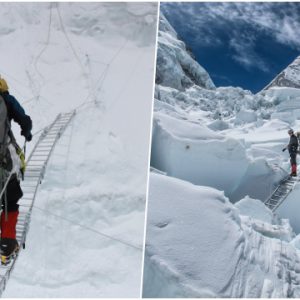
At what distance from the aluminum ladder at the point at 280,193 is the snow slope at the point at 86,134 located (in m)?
0.98

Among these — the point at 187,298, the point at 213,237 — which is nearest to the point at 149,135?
the point at 213,237

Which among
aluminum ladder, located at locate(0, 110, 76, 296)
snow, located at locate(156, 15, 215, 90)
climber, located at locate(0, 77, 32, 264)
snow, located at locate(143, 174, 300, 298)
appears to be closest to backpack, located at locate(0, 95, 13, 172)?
climber, located at locate(0, 77, 32, 264)

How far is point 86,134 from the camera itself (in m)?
3.11

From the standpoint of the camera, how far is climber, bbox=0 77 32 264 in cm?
176

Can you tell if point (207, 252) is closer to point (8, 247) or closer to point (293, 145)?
point (8, 247)

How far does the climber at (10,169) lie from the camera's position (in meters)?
1.76

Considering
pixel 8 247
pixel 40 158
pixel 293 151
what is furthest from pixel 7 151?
pixel 293 151

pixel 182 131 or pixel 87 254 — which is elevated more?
pixel 182 131

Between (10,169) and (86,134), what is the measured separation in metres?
1.34

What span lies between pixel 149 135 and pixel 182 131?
43 centimetres

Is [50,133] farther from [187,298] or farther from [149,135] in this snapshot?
[187,298]

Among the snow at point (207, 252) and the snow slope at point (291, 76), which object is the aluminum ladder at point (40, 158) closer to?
the snow at point (207, 252)

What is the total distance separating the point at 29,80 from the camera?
10.7 feet

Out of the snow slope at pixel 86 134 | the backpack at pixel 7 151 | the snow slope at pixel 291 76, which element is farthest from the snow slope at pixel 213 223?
the snow slope at pixel 291 76
